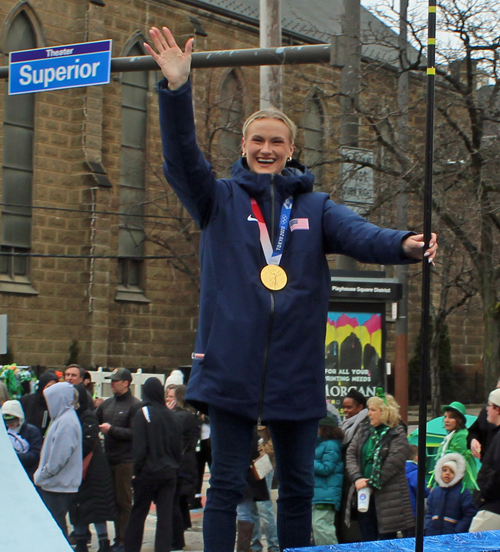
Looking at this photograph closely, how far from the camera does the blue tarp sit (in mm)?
3486

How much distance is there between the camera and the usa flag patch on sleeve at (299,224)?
3570 millimetres

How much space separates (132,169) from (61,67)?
63.7ft

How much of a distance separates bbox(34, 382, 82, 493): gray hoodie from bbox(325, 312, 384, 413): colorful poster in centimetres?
425

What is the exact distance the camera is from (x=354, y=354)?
496 inches

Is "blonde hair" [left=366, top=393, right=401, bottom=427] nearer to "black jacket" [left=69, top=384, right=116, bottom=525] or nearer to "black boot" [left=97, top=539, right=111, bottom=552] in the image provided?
"black jacket" [left=69, top=384, right=116, bottom=525]

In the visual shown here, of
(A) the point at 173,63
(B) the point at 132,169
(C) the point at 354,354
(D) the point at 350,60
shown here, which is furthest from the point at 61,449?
(B) the point at 132,169

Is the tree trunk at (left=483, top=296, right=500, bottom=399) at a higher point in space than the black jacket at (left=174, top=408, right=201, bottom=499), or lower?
higher

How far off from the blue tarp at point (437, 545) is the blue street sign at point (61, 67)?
8.68 meters

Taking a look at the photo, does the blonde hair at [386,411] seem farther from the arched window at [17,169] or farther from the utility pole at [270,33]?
the arched window at [17,169]

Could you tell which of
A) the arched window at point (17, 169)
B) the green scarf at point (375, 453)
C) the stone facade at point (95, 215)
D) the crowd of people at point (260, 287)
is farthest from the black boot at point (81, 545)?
the arched window at point (17, 169)

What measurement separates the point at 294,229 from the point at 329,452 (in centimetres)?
544

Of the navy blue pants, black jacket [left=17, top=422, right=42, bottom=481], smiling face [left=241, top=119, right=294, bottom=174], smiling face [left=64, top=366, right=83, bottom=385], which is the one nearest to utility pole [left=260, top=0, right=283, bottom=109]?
smiling face [left=64, top=366, right=83, bottom=385]

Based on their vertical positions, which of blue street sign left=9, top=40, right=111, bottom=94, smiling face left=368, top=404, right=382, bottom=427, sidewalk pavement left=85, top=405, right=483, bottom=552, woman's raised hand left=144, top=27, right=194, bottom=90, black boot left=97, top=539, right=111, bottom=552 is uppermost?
blue street sign left=9, top=40, right=111, bottom=94

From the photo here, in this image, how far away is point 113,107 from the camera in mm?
30453
